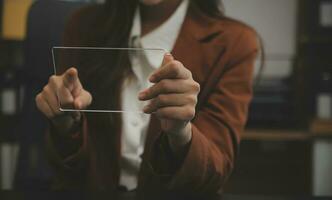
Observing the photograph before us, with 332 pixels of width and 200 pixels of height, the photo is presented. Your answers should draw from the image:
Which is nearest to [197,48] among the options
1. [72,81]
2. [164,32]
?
[164,32]

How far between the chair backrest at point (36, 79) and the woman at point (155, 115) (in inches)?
1.0

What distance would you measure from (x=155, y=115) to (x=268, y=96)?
17 cm

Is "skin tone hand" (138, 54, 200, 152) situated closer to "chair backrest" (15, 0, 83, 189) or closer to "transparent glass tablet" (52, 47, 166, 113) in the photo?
"transparent glass tablet" (52, 47, 166, 113)

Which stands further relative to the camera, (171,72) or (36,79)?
(36,79)

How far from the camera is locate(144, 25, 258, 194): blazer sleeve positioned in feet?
1.57

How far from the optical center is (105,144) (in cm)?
52

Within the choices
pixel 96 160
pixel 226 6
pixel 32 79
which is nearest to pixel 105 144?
pixel 96 160

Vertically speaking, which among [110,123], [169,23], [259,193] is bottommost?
[259,193]

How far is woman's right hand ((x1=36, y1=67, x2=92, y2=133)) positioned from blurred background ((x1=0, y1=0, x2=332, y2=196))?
0.04 metres

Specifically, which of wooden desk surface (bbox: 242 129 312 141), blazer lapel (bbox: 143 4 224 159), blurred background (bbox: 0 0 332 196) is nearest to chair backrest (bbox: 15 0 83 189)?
blurred background (bbox: 0 0 332 196)

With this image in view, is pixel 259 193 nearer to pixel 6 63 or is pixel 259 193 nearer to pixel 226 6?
pixel 226 6

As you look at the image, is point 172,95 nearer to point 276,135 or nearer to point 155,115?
point 155,115

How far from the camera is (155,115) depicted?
47 cm

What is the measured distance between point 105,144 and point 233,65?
0.63ft
